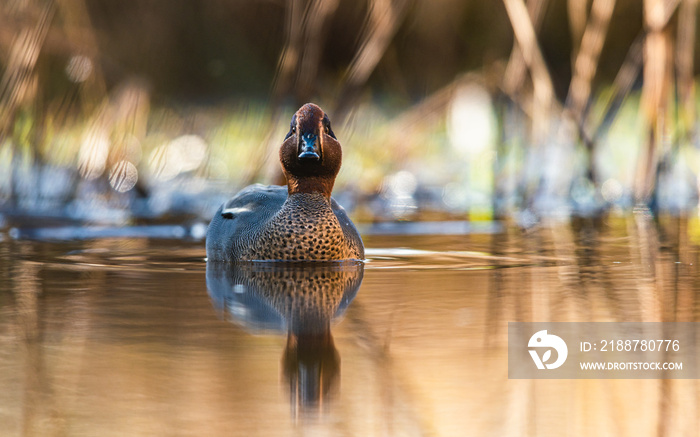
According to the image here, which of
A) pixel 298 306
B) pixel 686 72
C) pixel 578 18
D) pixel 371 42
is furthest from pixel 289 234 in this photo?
pixel 578 18

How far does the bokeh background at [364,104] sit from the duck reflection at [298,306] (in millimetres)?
2360

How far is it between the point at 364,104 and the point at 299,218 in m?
6.46

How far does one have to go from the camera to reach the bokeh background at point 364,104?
8312 millimetres

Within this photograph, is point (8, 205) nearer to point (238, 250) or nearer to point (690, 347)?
point (238, 250)

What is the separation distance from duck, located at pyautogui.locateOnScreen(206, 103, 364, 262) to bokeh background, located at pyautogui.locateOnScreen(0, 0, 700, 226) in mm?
1519

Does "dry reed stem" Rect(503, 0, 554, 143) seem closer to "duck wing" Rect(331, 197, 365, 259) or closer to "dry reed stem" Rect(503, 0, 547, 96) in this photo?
"dry reed stem" Rect(503, 0, 547, 96)

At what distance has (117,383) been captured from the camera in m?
2.94

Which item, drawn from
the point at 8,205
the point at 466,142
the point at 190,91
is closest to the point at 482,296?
the point at 8,205

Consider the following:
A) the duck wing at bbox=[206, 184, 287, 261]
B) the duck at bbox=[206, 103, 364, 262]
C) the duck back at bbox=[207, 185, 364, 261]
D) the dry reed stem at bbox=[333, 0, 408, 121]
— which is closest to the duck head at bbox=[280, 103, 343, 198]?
the duck at bbox=[206, 103, 364, 262]

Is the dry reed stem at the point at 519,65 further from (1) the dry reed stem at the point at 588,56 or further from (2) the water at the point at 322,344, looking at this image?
(2) the water at the point at 322,344

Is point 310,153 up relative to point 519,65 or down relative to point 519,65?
down

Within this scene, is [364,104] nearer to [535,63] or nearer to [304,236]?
[535,63]

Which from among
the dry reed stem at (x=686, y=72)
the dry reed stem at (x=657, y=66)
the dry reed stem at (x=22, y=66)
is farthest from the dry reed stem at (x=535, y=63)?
the dry reed stem at (x=22, y=66)

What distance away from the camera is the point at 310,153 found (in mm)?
6133
